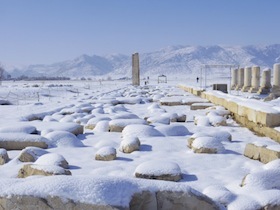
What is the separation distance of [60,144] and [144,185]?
343 cm

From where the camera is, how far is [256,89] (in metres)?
23.1

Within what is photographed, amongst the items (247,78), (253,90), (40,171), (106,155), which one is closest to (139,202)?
(40,171)

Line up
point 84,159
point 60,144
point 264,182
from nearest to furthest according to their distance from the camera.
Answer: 1. point 264,182
2. point 84,159
3. point 60,144

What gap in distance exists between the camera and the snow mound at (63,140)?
6.25m

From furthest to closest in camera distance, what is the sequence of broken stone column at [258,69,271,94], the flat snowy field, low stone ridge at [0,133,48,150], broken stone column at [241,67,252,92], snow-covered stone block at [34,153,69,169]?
broken stone column at [241,67,252,92], broken stone column at [258,69,271,94], low stone ridge at [0,133,48,150], snow-covered stone block at [34,153,69,169], the flat snowy field

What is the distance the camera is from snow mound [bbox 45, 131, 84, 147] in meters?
6.25

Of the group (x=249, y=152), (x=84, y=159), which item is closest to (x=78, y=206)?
(x=84, y=159)

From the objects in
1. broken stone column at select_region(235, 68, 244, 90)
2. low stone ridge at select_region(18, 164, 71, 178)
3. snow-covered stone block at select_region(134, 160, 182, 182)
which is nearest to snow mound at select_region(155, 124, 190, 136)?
snow-covered stone block at select_region(134, 160, 182, 182)

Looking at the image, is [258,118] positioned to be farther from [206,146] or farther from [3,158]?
[3,158]

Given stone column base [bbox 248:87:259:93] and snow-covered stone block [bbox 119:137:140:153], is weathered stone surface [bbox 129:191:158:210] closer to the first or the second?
snow-covered stone block [bbox 119:137:140:153]

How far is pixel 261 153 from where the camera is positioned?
5246 millimetres

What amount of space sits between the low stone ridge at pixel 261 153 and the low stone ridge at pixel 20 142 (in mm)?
2980

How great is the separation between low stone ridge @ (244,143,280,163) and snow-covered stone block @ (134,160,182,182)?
1475 millimetres

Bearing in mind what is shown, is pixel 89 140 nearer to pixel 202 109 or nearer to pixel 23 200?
pixel 23 200
